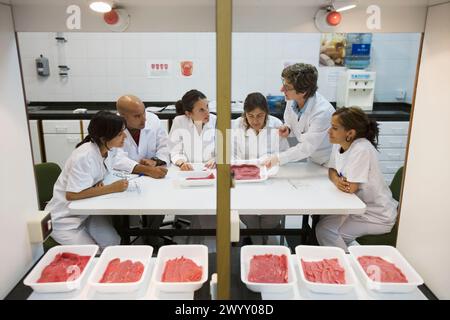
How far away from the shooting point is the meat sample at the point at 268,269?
1265mm

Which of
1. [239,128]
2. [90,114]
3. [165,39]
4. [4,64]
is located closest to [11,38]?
[4,64]

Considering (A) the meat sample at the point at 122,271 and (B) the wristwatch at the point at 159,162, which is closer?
(A) the meat sample at the point at 122,271

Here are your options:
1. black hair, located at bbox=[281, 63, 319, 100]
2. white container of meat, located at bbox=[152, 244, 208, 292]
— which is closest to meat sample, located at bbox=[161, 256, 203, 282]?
white container of meat, located at bbox=[152, 244, 208, 292]

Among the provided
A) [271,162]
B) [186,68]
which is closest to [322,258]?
[271,162]

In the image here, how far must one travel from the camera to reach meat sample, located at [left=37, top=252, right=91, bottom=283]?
49.7 inches

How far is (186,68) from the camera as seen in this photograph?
14.1 ft

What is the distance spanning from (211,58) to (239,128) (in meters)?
1.83

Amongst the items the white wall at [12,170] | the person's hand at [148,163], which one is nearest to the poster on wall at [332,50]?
the person's hand at [148,163]

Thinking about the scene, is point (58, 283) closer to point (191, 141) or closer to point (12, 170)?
point (12, 170)

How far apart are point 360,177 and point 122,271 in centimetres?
130

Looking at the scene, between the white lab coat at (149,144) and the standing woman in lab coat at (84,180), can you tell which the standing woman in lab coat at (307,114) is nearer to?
the white lab coat at (149,144)

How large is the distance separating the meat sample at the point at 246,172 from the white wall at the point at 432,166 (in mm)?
906

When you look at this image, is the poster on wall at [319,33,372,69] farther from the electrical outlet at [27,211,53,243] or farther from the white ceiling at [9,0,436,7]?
the electrical outlet at [27,211,53,243]

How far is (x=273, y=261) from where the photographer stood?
1.36 metres
